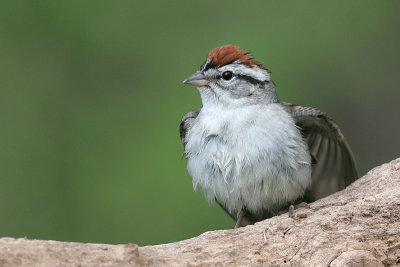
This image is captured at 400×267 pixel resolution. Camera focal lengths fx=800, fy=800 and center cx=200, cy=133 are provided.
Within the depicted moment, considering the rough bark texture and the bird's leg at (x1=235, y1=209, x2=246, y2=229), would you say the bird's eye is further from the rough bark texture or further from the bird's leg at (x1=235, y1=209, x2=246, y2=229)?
the rough bark texture

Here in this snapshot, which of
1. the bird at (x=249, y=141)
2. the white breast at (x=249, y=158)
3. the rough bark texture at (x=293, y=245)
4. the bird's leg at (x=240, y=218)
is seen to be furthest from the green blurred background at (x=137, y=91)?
the rough bark texture at (x=293, y=245)

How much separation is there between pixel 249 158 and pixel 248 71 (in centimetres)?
84

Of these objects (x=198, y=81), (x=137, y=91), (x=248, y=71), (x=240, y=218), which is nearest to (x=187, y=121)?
(x=198, y=81)

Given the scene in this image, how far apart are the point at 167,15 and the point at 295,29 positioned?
4.51 feet

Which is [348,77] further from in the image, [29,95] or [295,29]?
[29,95]

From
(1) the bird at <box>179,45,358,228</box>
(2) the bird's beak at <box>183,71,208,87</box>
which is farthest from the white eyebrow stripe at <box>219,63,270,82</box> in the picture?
(2) the bird's beak at <box>183,71,208,87</box>

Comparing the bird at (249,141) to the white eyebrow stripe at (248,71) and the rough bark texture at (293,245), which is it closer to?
the white eyebrow stripe at (248,71)

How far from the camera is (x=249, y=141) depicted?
19.1ft

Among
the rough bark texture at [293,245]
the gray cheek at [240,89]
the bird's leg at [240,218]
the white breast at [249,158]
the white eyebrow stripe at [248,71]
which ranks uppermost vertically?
the white eyebrow stripe at [248,71]

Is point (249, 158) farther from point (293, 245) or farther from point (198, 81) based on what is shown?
point (293, 245)

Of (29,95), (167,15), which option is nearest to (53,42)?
(29,95)

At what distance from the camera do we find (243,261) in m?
4.66

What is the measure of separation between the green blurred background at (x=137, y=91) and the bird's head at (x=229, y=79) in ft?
4.96

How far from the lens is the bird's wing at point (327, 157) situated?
643 cm
